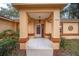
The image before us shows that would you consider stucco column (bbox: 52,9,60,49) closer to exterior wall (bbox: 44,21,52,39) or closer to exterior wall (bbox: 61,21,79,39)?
exterior wall (bbox: 61,21,79,39)

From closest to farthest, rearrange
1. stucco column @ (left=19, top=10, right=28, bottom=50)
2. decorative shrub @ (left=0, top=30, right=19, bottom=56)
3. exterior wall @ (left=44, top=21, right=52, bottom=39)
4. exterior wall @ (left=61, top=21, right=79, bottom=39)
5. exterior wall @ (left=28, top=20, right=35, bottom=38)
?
1. decorative shrub @ (left=0, top=30, right=19, bottom=56)
2. stucco column @ (left=19, top=10, right=28, bottom=50)
3. exterior wall @ (left=61, top=21, right=79, bottom=39)
4. exterior wall @ (left=44, top=21, right=52, bottom=39)
5. exterior wall @ (left=28, top=20, right=35, bottom=38)

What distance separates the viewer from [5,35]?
11.7m

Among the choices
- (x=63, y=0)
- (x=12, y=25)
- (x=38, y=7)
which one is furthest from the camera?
(x=12, y=25)

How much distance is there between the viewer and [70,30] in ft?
50.8

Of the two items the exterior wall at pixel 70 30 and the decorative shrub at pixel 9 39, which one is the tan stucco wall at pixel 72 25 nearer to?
the exterior wall at pixel 70 30

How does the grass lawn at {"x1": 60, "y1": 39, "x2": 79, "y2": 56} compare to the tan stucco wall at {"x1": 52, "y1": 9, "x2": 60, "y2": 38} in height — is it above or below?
below

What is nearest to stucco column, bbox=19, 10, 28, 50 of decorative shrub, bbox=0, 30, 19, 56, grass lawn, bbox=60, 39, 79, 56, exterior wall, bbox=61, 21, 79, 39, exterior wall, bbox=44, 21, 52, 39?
decorative shrub, bbox=0, 30, 19, 56

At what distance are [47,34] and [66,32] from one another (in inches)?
73.8

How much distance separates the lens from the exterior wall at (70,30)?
15352 millimetres

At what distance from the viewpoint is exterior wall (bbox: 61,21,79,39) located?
50.4ft

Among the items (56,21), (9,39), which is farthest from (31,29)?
(56,21)

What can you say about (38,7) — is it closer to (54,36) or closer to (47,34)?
(54,36)

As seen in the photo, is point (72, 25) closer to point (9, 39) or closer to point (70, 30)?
point (70, 30)

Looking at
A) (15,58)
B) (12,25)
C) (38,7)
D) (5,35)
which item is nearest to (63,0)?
(15,58)
